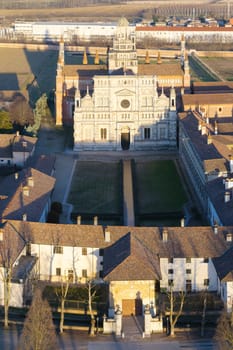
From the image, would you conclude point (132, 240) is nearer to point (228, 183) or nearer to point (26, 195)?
point (228, 183)

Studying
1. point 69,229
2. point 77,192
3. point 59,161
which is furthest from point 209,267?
point 59,161

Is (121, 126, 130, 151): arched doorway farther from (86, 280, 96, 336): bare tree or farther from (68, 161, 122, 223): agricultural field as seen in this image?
(86, 280, 96, 336): bare tree

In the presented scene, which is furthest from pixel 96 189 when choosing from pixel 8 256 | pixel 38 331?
pixel 38 331

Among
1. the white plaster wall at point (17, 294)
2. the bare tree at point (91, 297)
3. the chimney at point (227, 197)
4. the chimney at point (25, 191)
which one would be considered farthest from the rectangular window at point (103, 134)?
the white plaster wall at point (17, 294)

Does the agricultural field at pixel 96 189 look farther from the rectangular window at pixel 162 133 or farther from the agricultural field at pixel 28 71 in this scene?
the agricultural field at pixel 28 71

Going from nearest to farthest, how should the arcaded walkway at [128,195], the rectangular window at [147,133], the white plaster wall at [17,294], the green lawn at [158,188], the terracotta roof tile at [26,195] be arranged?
the white plaster wall at [17,294] < the terracotta roof tile at [26,195] < the arcaded walkway at [128,195] < the green lawn at [158,188] < the rectangular window at [147,133]

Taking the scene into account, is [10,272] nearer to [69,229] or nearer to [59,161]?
[69,229]

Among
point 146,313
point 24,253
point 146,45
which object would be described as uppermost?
point 146,45
